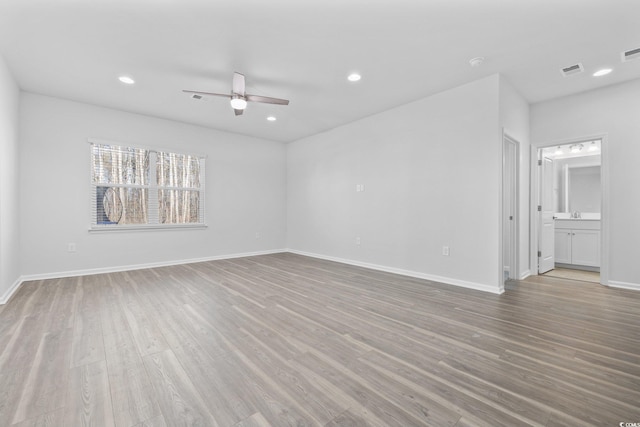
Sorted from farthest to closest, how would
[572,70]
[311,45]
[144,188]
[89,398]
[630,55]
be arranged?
[144,188] → [572,70] → [630,55] → [311,45] → [89,398]

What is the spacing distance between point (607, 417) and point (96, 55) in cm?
508

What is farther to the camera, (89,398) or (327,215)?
(327,215)

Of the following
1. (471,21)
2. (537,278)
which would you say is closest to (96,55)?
(471,21)

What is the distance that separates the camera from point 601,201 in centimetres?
373

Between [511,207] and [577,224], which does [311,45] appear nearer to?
[511,207]

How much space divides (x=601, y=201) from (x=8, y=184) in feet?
25.5

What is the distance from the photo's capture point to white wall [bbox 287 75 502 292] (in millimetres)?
3457

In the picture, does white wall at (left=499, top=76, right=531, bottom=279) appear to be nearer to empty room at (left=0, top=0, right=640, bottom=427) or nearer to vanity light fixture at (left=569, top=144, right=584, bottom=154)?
empty room at (left=0, top=0, right=640, bottom=427)

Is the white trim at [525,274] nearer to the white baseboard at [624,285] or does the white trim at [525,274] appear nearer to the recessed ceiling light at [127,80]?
the white baseboard at [624,285]

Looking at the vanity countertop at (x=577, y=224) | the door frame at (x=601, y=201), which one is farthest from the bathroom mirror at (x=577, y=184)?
the door frame at (x=601, y=201)

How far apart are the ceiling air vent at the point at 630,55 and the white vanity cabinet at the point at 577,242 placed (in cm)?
267

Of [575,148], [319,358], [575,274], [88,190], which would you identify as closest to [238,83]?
[319,358]

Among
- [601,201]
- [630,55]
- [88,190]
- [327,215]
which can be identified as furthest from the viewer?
[327,215]

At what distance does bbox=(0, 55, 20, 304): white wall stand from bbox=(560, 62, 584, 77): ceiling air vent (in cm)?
651
